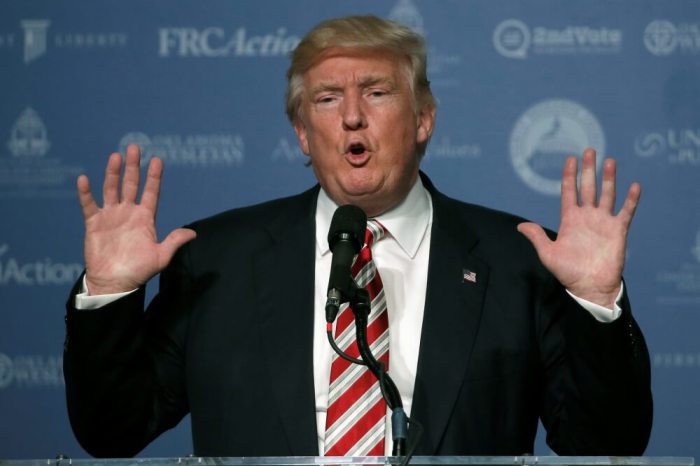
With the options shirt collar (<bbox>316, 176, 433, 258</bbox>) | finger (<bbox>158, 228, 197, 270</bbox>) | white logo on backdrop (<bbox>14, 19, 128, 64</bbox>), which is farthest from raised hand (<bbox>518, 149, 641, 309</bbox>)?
white logo on backdrop (<bbox>14, 19, 128, 64</bbox>)

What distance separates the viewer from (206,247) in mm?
3051

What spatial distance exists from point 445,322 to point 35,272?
6.79 feet

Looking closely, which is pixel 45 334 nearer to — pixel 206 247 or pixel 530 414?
pixel 206 247

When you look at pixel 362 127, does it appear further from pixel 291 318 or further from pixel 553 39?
pixel 553 39

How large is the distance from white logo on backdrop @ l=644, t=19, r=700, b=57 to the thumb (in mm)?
1751

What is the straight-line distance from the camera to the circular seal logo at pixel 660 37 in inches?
168

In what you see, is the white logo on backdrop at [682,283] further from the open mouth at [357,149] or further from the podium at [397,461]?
the podium at [397,461]

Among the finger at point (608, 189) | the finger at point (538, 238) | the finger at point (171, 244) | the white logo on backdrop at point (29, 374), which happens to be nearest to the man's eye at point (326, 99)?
the finger at point (171, 244)

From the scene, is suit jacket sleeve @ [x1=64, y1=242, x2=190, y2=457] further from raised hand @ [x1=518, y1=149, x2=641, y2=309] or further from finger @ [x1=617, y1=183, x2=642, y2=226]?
finger @ [x1=617, y1=183, x2=642, y2=226]

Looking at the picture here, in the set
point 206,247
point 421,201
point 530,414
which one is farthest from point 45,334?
point 530,414

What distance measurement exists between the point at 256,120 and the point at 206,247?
1.41 meters

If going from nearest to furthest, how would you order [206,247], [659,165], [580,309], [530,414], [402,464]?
[402,464]
[580,309]
[530,414]
[206,247]
[659,165]

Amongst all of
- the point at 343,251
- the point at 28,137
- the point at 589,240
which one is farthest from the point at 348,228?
the point at 28,137

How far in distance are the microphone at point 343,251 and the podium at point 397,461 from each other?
0.25 metres
